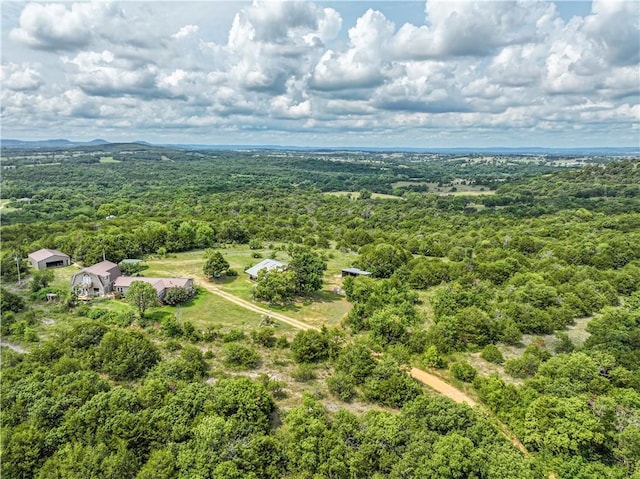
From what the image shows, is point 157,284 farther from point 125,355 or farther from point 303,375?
point 303,375

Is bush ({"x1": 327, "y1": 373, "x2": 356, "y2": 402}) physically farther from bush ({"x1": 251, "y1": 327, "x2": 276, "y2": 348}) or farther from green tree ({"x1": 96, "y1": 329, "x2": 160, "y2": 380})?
green tree ({"x1": 96, "y1": 329, "x2": 160, "y2": 380})

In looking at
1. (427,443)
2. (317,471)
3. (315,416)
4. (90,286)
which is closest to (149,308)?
(90,286)

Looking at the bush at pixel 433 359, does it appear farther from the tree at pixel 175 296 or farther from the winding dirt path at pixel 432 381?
the tree at pixel 175 296

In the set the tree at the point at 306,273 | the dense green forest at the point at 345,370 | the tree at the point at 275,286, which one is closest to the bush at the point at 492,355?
the dense green forest at the point at 345,370

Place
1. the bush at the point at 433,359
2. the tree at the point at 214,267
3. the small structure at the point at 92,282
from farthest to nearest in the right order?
the tree at the point at 214,267 → the small structure at the point at 92,282 → the bush at the point at 433,359

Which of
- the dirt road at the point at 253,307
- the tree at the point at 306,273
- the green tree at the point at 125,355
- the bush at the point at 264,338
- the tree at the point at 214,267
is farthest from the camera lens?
the tree at the point at 214,267

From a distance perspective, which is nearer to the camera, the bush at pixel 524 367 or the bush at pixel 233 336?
the bush at pixel 524 367

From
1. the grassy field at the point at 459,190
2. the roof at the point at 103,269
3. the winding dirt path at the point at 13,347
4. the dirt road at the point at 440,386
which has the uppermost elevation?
the grassy field at the point at 459,190
